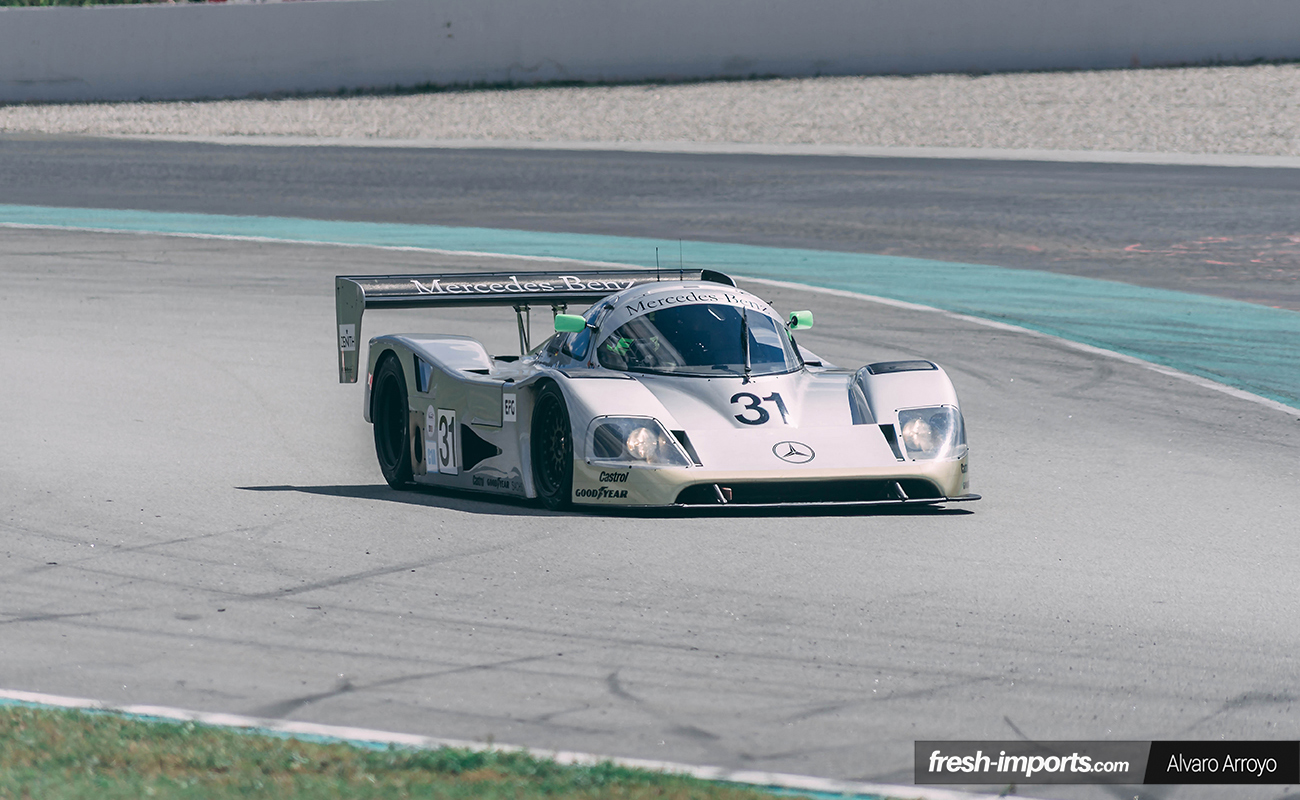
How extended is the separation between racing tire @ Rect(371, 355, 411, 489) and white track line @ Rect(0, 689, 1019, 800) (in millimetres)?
4805

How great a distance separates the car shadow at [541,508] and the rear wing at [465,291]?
127 cm

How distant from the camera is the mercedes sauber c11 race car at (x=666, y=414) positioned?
29.4 feet

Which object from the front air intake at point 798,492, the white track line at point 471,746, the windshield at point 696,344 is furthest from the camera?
the windshield at point 696,344

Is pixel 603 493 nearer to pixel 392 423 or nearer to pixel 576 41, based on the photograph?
pixel 392 423

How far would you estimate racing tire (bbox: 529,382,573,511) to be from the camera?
9.16 m

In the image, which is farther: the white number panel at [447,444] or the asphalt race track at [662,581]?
the white number panel at [447,444]

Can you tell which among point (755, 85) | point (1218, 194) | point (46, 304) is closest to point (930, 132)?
point (755, 85)

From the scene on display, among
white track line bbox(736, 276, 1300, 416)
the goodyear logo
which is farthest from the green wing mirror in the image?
white track line bbox(736, 276, 1300, 416)

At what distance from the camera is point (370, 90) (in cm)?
3672

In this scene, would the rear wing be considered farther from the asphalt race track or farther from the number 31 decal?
the number 31 decal

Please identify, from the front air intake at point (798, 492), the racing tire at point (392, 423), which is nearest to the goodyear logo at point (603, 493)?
the front air intake at point (798, 492)

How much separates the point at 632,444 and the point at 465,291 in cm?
300

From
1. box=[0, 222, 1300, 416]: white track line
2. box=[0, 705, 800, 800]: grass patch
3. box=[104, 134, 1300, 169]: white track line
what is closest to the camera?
box=[0, 705, 800, 800]: grass patch

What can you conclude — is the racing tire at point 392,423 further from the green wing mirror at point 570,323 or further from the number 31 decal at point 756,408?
the number 31 decal at point 756,408
